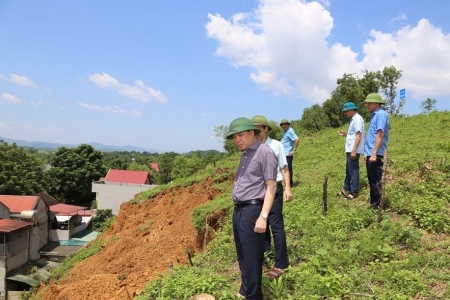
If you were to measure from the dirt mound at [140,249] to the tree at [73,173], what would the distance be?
29.3 meters

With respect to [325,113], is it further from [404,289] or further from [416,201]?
[404,289]

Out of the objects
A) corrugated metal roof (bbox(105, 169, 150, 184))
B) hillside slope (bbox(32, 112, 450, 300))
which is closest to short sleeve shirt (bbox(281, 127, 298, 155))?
hillside slope (bbox(32, 112, 450, 300))

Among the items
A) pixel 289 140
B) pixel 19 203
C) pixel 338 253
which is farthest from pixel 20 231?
pixel 338 253

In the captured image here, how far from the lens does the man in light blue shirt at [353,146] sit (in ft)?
19.5

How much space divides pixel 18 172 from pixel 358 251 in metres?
34.8

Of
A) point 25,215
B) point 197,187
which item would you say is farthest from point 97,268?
point 25,215

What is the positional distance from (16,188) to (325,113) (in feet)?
94.6

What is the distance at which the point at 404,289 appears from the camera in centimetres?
342

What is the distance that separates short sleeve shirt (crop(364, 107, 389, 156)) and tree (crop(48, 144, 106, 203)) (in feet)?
129

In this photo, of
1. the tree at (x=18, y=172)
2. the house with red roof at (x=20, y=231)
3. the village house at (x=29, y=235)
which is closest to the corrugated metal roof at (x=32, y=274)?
the village house at (x=29, y=235)

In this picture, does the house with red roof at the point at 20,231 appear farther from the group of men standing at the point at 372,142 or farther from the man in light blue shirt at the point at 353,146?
the group of men standing at the point at 372,142

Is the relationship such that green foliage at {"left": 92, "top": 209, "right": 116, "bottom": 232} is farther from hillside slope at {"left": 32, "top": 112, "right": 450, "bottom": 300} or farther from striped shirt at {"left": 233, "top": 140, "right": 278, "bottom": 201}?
striped shirt at {"left": 233, "top": 140, "right": 278, "bottom": 201}

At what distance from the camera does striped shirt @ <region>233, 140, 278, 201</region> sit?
3.20 meters

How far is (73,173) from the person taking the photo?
39.4 meters
